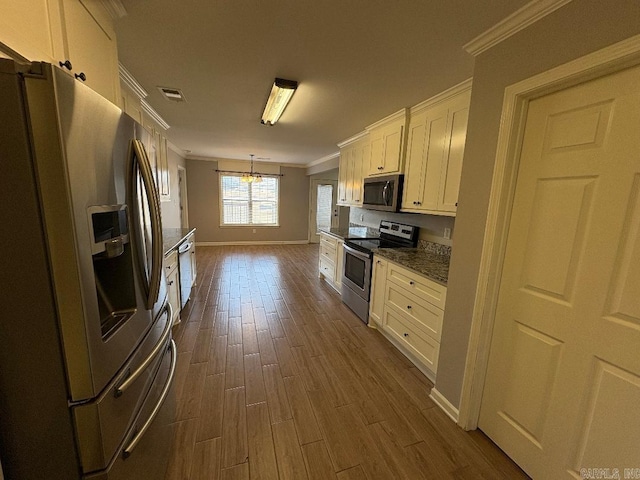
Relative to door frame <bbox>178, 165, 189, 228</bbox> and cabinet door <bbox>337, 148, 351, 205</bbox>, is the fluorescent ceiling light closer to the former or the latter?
cabinet door <bbox>337, 148, 351, 205</bbox>

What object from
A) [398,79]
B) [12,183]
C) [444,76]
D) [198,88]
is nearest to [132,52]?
[198,88]

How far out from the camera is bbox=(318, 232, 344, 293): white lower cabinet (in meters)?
3.96

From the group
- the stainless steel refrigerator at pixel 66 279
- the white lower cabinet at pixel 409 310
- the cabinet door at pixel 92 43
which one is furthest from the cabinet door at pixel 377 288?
the cabinet door at pixel 92 43

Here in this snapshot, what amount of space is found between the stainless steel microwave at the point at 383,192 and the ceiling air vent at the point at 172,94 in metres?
2.28

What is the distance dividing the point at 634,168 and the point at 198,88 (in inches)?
114

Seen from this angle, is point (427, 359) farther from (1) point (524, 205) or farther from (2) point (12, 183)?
(2) point (12, 183)

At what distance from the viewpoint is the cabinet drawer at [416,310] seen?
205cm

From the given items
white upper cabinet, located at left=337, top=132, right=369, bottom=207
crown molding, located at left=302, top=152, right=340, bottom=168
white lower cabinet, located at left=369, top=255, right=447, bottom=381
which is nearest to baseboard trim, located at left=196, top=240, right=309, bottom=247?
crown molding, located at left=302, top=152, right=340, bottom=168

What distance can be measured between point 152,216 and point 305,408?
1.63 m

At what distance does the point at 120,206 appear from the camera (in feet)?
2.90

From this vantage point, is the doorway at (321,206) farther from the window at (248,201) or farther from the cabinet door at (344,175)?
the cabinet door at (344,175)

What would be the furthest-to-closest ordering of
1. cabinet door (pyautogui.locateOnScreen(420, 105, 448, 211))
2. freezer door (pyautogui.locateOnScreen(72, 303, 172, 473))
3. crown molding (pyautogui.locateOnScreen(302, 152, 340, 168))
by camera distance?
crown molding (pyautogui.locateOnScreen(302, 152, 340, 168))
cabinet door (pyautogui.locateOnScreen(420, 105, 448, 211))
freezer door (pyautogui.locateOnScreen(72, 303, 172, 473))

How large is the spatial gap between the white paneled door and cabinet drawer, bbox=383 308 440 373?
0.56 m

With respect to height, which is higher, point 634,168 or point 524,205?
point 634,168
